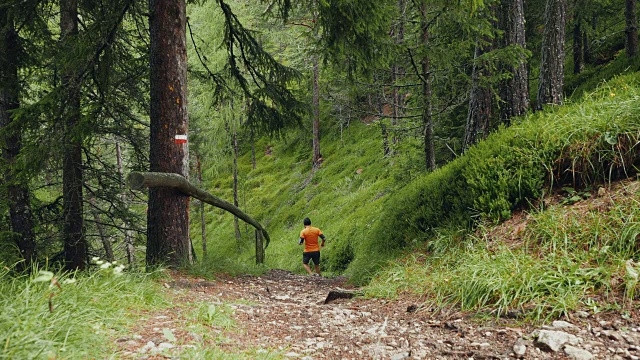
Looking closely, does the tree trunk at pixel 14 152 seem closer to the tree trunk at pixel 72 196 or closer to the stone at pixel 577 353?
the tree trunk at pixel 72 196

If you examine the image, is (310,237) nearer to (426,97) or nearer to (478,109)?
(426,97)

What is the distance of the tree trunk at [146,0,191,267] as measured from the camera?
6.11m

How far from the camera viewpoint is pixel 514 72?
870cm

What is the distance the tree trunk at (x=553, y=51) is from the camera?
8141mm

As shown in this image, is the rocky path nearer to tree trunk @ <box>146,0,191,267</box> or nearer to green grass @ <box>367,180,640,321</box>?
green grass @ <box>367,180,640,321</box>

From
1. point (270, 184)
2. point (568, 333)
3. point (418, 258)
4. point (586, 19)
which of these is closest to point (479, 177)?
point (418, 258)

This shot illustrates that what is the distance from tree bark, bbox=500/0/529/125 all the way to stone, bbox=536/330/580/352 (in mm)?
6428

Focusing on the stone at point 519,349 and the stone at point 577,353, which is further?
the stone at point 519,349

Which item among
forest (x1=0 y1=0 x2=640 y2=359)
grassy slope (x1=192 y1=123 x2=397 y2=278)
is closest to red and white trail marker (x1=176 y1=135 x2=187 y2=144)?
forest (x1=0 y1=0 x2=640 y2=359)

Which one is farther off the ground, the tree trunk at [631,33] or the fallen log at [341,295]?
the tree trunk at [631,33]

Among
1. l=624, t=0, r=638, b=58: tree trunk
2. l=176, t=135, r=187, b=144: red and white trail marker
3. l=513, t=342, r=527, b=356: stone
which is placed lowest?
l=513, t=342, r=527, b=356: stone

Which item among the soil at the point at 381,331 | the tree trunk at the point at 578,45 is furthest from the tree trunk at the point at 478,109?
the tree trunk at the point at 578,45

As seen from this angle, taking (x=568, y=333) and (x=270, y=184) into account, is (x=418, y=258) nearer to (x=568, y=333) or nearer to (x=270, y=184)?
(x=568, y=333)

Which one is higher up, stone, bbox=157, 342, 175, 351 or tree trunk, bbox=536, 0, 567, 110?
tree trunk, bbox=536, 0, 567, 110
